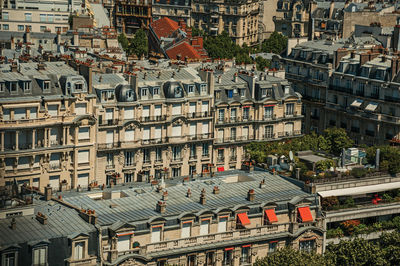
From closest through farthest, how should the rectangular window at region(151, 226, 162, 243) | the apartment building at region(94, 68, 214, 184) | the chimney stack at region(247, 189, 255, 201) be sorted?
the rectangular window at region(151, 226, 162, 243)
the chimney stack at region(247, 189, 255, 201)
the apartment building at region(94, 68, 214, 184)

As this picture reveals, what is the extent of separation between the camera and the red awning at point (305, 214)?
82250 mm

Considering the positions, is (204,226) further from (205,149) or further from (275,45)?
(275,45)

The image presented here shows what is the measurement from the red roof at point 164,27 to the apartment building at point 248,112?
43.9 m

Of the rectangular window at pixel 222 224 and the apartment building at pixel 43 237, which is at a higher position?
the apartment building at pixel 43 237

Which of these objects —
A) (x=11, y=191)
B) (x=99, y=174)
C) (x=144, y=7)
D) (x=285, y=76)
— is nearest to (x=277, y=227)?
(x=11, y=191)

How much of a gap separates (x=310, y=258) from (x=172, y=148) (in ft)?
105

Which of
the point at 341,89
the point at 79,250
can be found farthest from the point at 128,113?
the point at 79,250

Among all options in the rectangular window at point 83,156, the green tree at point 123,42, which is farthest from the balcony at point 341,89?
the green tree at point 123,42

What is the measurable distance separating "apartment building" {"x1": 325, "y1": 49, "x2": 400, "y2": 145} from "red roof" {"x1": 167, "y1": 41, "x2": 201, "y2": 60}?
23.3 meters

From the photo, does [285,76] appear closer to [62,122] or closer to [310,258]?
[62,122]

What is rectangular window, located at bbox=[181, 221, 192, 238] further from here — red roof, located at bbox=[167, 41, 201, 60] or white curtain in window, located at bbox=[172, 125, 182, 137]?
red roof, located at bbox=[167, 41, 201, 60]

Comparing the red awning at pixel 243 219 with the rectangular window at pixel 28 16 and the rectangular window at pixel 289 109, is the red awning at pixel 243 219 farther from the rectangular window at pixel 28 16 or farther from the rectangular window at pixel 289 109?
the rectangular window at pixel 28 16

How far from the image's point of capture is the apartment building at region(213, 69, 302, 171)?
11231 centimetres

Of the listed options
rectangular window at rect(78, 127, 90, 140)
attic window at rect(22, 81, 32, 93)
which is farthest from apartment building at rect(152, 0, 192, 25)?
attic window at rect(22, 81, 32, 93)
